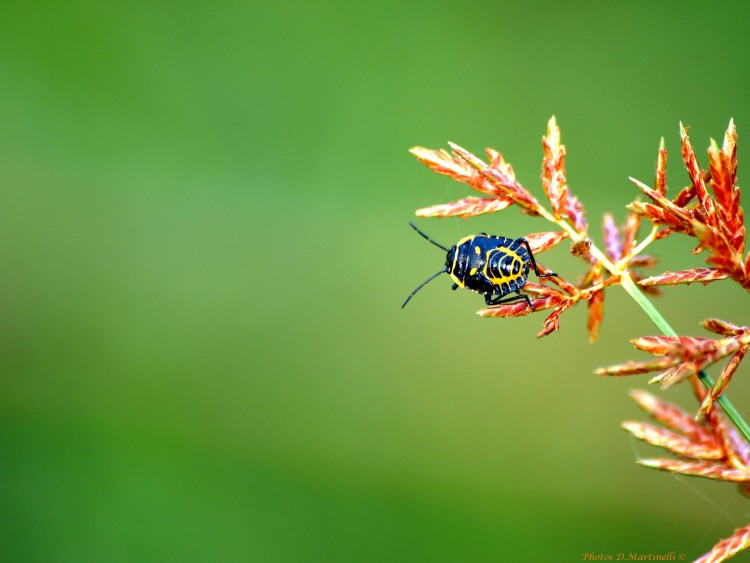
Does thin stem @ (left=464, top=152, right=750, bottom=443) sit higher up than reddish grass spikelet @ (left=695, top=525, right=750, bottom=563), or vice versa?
thin stem @ (left=464, top=152, right=750, bottom=443)

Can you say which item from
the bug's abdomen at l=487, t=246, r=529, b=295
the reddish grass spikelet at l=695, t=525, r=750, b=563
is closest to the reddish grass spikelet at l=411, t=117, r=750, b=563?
the reddish grass spikelet at l=695, t=525, r=750, b=563

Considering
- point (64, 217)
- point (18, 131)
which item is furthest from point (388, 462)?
point (18, 131)

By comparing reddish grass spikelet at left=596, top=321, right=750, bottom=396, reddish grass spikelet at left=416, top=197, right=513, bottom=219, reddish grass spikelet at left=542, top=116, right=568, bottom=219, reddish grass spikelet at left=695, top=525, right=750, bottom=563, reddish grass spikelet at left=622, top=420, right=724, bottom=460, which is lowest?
reddish grass spikelet at left=695, top=525, right=750, bottom=563

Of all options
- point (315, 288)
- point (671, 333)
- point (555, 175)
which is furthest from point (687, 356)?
point (315, 288)

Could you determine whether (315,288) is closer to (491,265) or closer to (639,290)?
(491,265)

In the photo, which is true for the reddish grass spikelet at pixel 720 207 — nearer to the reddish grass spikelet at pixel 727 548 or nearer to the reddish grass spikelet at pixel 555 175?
the reddish grass spikelet at pixel 555 175

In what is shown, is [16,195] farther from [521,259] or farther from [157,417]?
[521,259]

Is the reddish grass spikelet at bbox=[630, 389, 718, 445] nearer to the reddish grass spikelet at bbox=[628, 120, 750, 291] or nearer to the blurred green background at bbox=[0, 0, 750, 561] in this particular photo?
the reddish grass spikelet at bbox=[628, 120, 750, 291]
